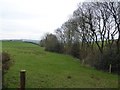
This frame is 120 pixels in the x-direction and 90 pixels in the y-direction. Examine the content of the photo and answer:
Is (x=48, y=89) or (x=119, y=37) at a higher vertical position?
(x=119, y=37)

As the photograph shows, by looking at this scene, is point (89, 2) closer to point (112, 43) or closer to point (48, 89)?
point (112, 43)

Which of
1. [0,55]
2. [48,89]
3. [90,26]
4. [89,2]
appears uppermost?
[89,2]

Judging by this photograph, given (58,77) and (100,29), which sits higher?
(100,29)

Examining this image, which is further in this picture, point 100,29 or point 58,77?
point 100,29

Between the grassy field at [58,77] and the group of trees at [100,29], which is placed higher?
the group of trees at [100,29]

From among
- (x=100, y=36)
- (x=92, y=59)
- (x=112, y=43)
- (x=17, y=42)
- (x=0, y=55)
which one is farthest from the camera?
(x=17, y=42)

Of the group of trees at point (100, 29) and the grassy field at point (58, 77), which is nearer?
the grassy field at point (58, 77)

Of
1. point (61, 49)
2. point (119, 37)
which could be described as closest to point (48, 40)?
point (61, 49)

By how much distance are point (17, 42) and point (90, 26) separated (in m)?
44.5

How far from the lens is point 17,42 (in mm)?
73750

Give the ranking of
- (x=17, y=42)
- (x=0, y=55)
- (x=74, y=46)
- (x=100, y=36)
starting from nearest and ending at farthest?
1. (x=0, y=55)
2. (x=100, y=36)
3. (x=74, y=46)
4. (x=17, y=42)

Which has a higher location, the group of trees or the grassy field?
the group of trees

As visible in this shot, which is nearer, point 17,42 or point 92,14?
point 92,14

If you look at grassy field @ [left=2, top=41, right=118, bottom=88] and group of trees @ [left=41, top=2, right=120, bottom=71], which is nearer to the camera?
grassy field @ [left=2, top=41, right=118, bottom=88]
